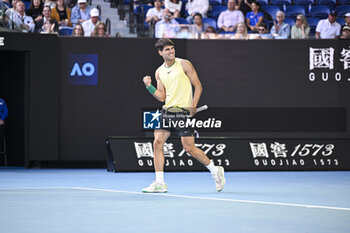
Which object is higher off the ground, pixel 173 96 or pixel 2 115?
pixel 173 96

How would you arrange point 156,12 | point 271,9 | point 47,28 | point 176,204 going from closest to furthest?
point 176,204 < point 47,28 < point 156,12 < point 271,9

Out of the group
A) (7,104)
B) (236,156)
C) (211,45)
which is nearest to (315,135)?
(236,156)

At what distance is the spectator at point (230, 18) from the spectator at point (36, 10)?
4.22 m

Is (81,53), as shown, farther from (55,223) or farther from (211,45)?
(55,223)

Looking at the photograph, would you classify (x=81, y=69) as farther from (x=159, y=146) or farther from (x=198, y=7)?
(x=159, y=146)

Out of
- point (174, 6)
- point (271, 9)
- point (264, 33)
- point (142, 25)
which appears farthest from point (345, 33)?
point (142, 25)

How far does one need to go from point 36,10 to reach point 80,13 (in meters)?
1.02

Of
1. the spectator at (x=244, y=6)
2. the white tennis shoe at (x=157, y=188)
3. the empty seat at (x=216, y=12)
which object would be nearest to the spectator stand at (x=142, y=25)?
the empty seat at (x=216, y=12)

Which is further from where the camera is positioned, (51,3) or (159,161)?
(51,3)

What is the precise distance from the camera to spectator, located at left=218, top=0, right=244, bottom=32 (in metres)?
15.9

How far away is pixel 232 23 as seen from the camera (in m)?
16.0

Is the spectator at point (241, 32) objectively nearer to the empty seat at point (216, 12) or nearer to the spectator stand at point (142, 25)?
the spectator stand at point (142, 25)

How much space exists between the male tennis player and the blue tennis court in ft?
1.08

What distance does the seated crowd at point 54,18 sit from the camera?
14.4 meters
